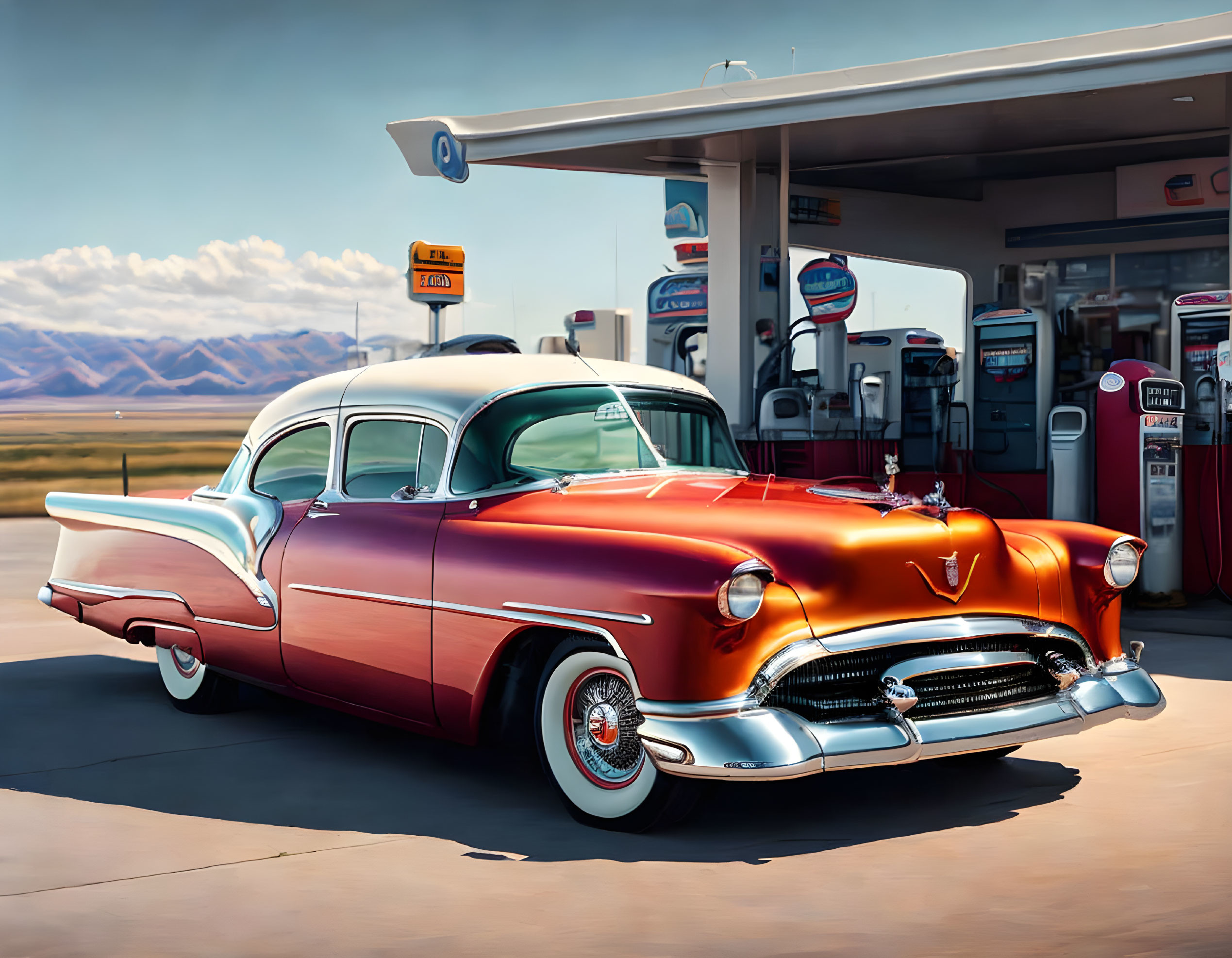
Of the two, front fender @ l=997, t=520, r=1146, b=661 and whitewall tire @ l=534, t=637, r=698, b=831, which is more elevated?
front fender @ l=997, t=520, r=1146, b=661

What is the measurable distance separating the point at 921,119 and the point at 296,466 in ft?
27.8

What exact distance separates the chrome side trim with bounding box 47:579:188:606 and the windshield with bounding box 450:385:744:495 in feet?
5.95

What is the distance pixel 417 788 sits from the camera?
15.7 ft

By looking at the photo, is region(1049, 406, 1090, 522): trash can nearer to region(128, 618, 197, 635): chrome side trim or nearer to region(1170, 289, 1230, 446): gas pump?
region(1170, 289, 1230, 446): gas pump

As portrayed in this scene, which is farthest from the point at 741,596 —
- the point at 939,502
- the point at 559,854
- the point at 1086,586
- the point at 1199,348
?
the point at 1199,348

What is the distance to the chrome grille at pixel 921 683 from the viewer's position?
3.89 meters

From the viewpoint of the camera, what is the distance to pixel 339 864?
3.90m

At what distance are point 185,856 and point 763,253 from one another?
10419 mm

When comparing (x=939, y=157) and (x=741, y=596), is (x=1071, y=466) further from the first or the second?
(x=741, y=596)

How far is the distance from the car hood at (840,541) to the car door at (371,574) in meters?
0.38

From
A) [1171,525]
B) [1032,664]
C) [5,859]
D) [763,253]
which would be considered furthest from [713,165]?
[5,859]

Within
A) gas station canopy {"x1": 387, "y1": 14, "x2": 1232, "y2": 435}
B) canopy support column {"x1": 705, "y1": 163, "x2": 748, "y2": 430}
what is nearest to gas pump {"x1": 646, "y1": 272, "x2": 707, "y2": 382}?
gas station canopy {"x1": 387, "y1": 14, "x2": 1232, "y2": 435}

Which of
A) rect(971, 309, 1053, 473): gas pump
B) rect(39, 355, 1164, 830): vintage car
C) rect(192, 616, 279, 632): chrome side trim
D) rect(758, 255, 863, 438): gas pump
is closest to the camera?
rect(39, 355, 1164, 830): vintage car

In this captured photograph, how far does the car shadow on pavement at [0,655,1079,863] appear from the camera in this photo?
411 centimetres
